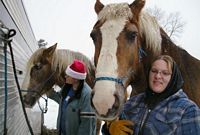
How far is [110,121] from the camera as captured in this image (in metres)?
2.38

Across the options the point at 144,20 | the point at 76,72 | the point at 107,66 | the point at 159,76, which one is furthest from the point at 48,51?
the point at 159,76

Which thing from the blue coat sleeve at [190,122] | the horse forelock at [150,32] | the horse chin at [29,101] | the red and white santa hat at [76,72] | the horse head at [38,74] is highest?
the horse forelock at [150,32]

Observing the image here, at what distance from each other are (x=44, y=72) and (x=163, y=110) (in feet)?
9.59

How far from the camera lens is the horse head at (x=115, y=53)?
2154 millimetres

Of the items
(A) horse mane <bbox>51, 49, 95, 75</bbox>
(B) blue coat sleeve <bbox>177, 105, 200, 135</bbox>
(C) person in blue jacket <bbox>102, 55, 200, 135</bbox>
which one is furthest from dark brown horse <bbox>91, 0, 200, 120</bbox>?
(A) horse mane <bbox>51, 49, 95, 75</bbox>

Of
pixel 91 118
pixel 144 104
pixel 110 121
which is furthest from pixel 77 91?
pixel 144 104

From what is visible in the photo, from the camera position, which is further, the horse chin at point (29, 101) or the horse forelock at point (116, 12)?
the horse chin at point (29, 101)

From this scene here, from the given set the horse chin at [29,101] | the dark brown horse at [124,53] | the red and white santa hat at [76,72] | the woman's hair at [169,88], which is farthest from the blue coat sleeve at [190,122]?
the horse chin at [29,101]

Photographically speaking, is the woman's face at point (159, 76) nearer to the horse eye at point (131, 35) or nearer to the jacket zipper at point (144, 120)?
the jacket zipper at point (144, 120)

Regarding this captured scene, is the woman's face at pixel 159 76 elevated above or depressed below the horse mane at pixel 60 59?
above

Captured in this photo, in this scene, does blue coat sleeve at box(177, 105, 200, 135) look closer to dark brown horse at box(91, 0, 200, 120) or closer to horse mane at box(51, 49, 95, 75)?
dark brown horse at box(91, 0, 200, 120)

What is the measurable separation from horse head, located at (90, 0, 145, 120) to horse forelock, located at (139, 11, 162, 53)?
0.12 meters

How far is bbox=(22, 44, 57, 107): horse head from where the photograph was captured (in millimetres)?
4684

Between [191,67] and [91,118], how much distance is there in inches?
46.2
